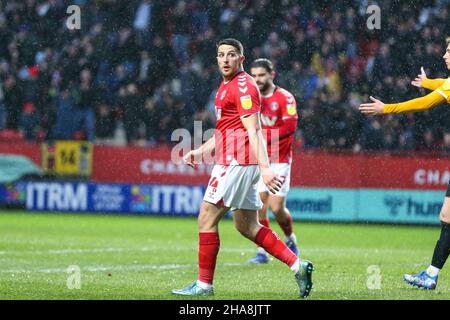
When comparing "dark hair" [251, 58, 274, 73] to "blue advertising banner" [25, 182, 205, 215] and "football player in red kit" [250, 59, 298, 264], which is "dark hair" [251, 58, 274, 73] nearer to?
"football player in red kit" [250, 59, 298, 264]

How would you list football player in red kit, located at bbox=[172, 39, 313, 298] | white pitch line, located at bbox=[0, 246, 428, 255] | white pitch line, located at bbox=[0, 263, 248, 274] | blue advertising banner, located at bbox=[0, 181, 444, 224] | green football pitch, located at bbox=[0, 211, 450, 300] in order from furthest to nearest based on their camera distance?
blue advertising banner, located at bbox=[0, 181, 444, 224] → white pitch line, located at bbox=[0, 246, 428, 255] → white pitch line, located at bbox=[0, 263, 248, 274] → green football pitch, located at bbox=[0, 211, 450, 300] → football player in red kit, located at bbox=[172, 39, 313, 298]

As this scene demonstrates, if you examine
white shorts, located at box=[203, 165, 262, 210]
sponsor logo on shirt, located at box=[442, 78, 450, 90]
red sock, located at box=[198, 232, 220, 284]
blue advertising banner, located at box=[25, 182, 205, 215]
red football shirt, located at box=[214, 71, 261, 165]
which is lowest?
blue advertising banner, located at box=[25, 182, 205, 215]

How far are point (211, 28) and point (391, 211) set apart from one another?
17.1 feet

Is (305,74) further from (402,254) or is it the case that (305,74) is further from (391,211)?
(402,254)

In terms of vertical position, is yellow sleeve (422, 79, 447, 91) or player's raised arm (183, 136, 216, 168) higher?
yellow sleeve (422, 79, 447, 91)

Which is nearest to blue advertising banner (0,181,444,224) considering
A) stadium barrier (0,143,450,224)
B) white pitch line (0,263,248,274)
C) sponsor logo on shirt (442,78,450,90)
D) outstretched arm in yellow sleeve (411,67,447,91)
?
stadium barrier (0,143,450,224)

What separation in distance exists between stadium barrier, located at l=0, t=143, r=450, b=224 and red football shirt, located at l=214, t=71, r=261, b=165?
9.59m

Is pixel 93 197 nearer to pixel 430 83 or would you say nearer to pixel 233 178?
pixel 430 83

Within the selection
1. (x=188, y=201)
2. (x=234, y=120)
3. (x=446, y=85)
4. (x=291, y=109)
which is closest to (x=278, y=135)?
(x=291, y=109)

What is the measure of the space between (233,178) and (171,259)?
11.6 feet

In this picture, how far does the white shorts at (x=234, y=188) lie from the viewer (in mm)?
7785

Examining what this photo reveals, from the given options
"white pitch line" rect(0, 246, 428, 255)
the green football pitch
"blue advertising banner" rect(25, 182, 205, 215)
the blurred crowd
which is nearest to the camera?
the green football pitch

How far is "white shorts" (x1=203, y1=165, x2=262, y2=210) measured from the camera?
7.79 meters

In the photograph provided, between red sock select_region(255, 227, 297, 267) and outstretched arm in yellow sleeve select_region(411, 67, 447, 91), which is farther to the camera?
outstretched arm in yellow sleeve select_region(411, 67, 447, 91)
